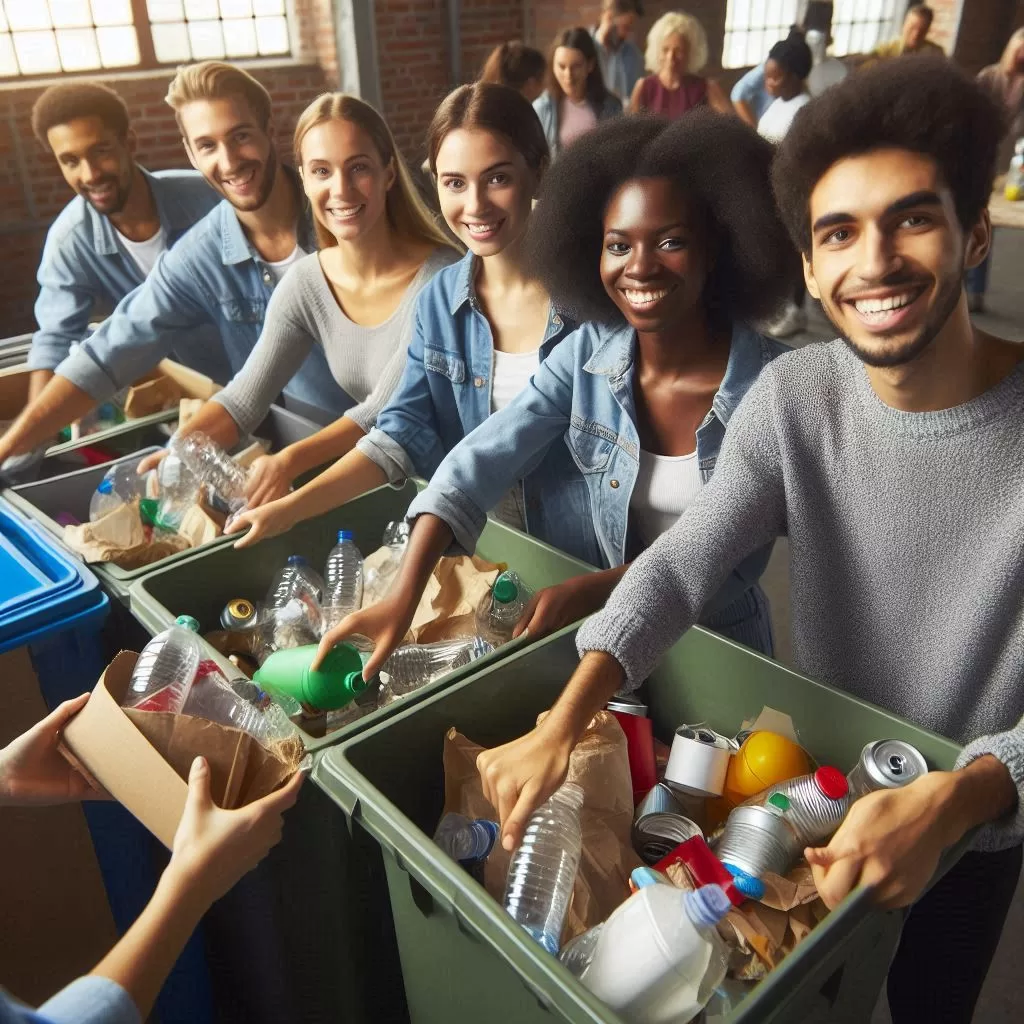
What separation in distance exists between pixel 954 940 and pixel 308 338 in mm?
1782

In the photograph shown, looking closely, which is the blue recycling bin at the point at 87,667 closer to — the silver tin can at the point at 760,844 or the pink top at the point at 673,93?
the silver tin can at the point at 760,844

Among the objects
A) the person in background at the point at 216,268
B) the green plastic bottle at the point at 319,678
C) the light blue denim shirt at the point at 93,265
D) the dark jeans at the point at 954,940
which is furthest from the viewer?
the light blue denim shirt at the point at 93,265


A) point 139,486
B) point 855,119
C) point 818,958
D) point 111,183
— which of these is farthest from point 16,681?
point 111,183

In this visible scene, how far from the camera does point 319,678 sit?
1.31m

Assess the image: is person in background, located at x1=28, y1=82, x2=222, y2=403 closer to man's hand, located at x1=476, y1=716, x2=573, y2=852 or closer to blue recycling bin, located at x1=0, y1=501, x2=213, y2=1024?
blue recycling bin, located at x1=0, y1=501, x2=213, y2=1024

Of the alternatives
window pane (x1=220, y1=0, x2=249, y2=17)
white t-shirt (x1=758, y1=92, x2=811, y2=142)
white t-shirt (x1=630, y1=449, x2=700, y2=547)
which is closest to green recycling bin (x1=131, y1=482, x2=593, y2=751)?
white t-shirt (x1=630, y1=449, x2=700, y2=547)

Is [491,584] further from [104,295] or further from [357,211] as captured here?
[104,295]

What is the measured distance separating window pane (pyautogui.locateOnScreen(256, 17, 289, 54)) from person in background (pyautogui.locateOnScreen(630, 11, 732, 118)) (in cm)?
258

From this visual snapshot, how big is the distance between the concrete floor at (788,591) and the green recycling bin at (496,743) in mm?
600

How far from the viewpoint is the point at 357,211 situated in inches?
78.7

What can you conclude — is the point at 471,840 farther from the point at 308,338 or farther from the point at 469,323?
the point at 308,338

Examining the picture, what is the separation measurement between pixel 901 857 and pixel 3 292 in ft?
20.7

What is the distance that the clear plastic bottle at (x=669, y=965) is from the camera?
2.84 feet

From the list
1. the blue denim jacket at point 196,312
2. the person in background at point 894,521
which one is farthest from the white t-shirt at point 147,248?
the person in background at point 894,521
